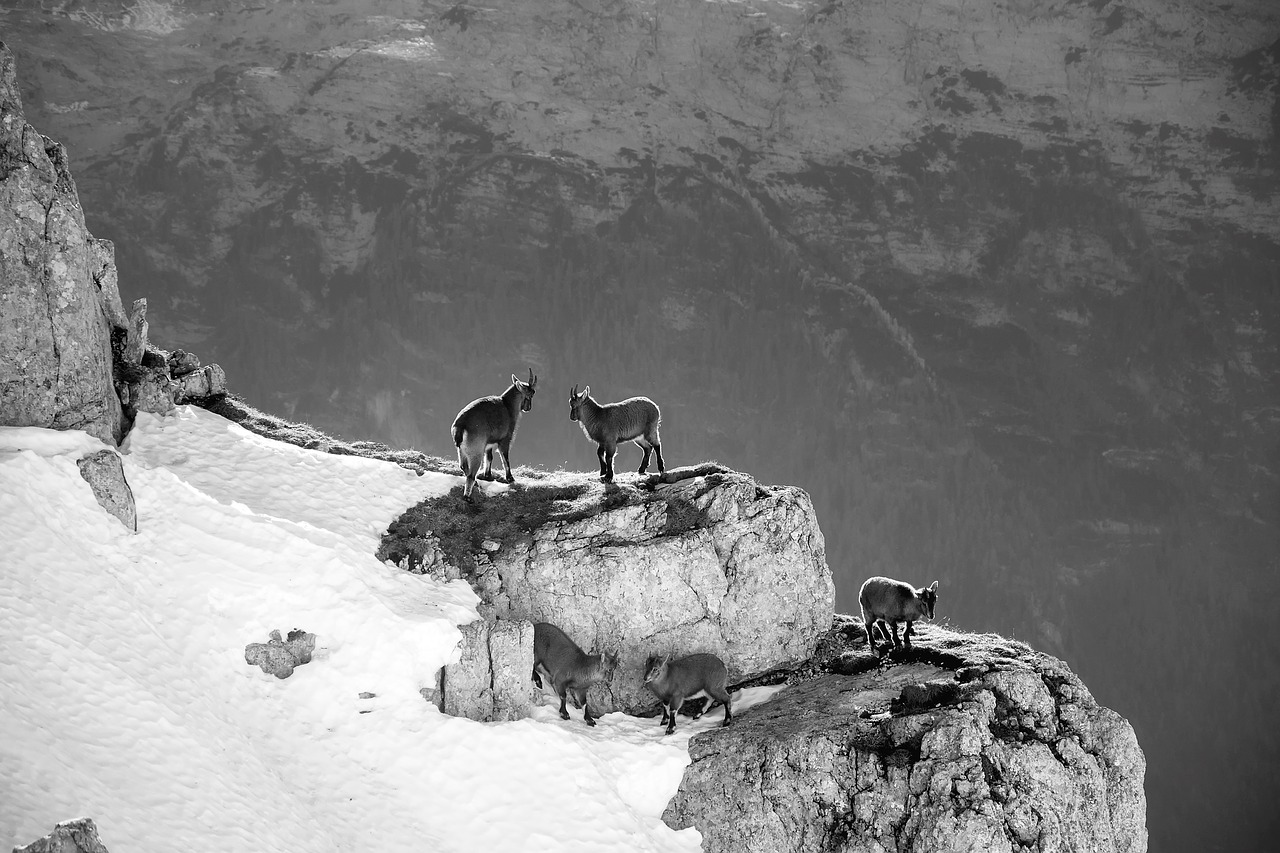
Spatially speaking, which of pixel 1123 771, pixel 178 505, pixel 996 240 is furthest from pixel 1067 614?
pixel 178 505

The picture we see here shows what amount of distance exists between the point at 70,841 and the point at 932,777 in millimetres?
12539

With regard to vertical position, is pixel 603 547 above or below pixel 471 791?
above

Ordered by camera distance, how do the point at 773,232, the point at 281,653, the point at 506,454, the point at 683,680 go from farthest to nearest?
the point at 773,232 < the point at 506,454 < the point at 683,680 < the point at 281,653

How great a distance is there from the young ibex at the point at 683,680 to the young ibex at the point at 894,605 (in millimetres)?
3702

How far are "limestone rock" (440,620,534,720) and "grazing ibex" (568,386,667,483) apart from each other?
5.93 metres

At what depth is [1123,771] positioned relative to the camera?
1870 centimetres

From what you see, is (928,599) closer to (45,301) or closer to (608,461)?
(608,461)

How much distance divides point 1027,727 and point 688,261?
91.9 m

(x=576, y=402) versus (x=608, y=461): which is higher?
(x=576, y=402)

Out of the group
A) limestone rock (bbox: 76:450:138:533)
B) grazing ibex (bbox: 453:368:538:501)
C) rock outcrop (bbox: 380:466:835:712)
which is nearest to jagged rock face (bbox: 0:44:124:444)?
limestone rock (bbox: 76:450:138:533)

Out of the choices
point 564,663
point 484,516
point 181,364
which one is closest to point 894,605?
point 564,663

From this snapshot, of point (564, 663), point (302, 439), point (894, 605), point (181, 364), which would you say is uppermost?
point (181, 364)

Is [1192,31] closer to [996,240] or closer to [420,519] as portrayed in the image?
[996,240]

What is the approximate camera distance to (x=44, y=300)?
21625mm
